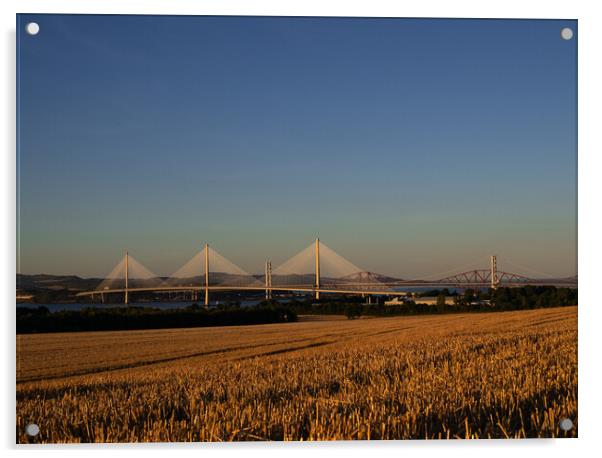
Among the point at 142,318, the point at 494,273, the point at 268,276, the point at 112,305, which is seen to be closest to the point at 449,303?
the point at 494,273

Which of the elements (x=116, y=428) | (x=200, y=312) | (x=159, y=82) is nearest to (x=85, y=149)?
(x=159, y=82)

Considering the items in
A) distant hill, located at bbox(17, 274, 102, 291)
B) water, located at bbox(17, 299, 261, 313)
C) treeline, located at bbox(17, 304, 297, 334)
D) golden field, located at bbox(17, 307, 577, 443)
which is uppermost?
distant hill, located at bbox(17, 274, 102, 291)

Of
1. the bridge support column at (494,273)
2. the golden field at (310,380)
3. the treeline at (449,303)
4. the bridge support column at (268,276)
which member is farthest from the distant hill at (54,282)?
the bridge support column at (494,273)

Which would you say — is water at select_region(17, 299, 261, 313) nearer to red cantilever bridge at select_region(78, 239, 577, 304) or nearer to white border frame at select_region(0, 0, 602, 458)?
red cantilever bridge at select_region(78, 239, 577, 304)

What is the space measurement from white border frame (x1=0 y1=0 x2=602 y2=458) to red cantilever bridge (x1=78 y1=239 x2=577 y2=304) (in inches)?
16.3

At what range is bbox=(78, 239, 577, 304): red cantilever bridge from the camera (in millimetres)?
4273

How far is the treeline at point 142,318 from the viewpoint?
411 cm

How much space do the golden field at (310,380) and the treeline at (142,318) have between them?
6 centimetres

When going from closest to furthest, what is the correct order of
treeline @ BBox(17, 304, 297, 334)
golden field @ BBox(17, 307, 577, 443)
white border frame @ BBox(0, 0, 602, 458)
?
golden field @ BBox(17, 307, 577, 443) → white border frame @ BBox(0, 0, 602, 458) → treeline @ BBox(17, 304, 297, 334)

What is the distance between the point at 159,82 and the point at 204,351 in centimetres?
182

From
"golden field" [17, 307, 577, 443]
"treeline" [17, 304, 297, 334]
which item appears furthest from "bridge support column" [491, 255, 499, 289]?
"treeline" [17, 304, 297, 334]
